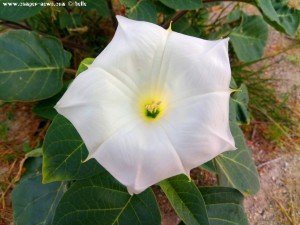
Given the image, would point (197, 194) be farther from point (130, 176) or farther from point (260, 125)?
point (260, 125)

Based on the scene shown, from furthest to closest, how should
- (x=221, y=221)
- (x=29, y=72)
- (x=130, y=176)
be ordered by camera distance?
(x=29, y=72) < (x=221, y=221) < (x=130, y=176)

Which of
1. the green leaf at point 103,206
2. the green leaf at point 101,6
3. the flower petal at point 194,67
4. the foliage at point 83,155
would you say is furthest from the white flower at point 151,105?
the green leaf at point 101,6

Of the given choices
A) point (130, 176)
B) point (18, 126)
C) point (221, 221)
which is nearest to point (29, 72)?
point (18, 126)

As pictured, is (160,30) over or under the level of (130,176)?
over

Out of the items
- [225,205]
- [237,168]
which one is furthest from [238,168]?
[225,205]

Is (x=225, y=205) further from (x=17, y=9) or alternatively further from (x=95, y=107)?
(x=17, y=9)
